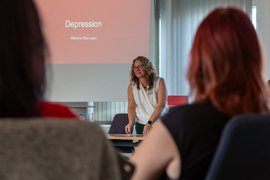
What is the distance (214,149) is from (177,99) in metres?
4.48

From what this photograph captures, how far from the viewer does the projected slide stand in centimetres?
488

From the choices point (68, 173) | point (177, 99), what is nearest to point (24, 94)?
point (68, 173)

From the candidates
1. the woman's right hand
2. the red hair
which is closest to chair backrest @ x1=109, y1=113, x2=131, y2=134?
the woman's right hand

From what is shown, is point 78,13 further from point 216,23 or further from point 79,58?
point 216,23

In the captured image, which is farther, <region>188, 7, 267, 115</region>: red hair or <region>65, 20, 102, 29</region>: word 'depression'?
<region>65, 20, 102, 29</region>: word 'depression'

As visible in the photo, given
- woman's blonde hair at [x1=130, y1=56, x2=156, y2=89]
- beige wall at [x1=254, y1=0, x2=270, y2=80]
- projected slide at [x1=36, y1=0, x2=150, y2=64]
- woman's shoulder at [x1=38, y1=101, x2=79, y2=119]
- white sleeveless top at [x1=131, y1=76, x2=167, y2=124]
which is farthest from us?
beige wall at [x1=254, y1=0, x2=270, y2=80]

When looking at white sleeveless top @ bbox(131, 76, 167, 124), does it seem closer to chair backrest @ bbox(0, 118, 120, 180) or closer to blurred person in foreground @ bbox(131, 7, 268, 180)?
blurred person in foreground @ bbox(131, 7, 268, 180)

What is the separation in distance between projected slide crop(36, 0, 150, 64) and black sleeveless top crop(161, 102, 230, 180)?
382 cm

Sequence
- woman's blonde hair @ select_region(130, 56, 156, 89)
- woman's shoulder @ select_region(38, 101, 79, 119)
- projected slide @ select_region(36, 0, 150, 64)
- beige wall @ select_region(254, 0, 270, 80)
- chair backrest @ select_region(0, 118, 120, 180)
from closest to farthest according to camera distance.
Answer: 1. chair backrest @ select_region(0, 118, 120, 180)
2. woman's shoulder @ select_region(38, 101, 79, 119)
3. woman's blonde hair @ select_region(130, 56, 156, 89)
4. projected slide @ select_region(36, 0, 150, 64)
5. beige wall @ select_region(254, 0, 270, 80)

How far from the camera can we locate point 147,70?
4.07 meters

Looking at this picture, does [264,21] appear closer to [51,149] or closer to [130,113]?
[130,113]

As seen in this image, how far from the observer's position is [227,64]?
1117 millimetres

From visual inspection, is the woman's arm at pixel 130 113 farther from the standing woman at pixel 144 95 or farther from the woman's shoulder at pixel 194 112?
the woman's shoulder at pixel 194 112

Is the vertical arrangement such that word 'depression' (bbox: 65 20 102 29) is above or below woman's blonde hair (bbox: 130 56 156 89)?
above
